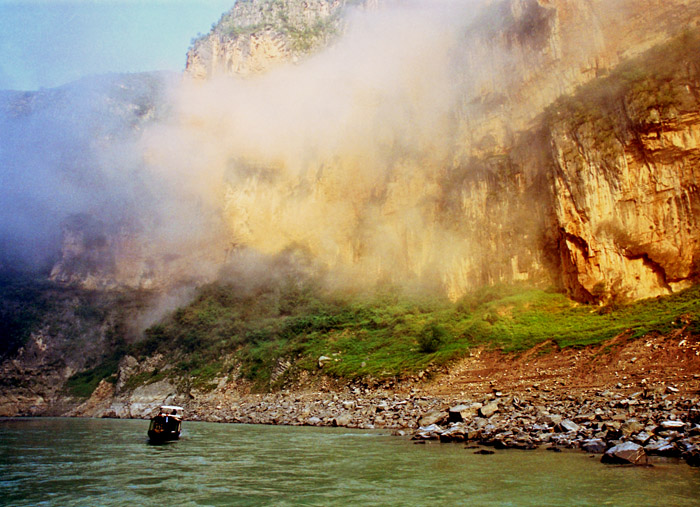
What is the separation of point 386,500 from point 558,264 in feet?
98.7

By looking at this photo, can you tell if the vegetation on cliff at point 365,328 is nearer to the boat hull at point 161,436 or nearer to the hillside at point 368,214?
the hillside at point 368,214

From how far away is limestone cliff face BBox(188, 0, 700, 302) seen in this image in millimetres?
28188

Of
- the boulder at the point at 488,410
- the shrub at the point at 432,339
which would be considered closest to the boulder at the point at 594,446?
the boulder at the point at 488,410

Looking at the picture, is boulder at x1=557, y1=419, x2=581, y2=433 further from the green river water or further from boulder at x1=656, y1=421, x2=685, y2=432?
boulder at x1=656, y1=421, x2=685, y2=432

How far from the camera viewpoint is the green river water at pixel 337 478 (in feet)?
27.5

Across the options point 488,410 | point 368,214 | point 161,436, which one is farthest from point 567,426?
point 368,214

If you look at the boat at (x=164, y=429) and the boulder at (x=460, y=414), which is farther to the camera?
the boat at (x=164, y=429)

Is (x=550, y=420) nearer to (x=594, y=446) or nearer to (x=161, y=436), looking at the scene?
(x=594, y=446)

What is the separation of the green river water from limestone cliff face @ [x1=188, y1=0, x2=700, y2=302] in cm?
2135

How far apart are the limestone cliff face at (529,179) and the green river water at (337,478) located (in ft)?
70.1

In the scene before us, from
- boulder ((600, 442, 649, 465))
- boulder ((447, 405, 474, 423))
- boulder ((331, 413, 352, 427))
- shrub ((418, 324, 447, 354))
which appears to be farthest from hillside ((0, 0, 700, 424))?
boulder ((600, 442, 649, 465))

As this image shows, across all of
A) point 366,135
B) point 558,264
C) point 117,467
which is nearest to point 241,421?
point 117,467

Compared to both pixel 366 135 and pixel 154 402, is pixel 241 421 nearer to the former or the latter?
A: pixel 154 402

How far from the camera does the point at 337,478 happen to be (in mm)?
10492
